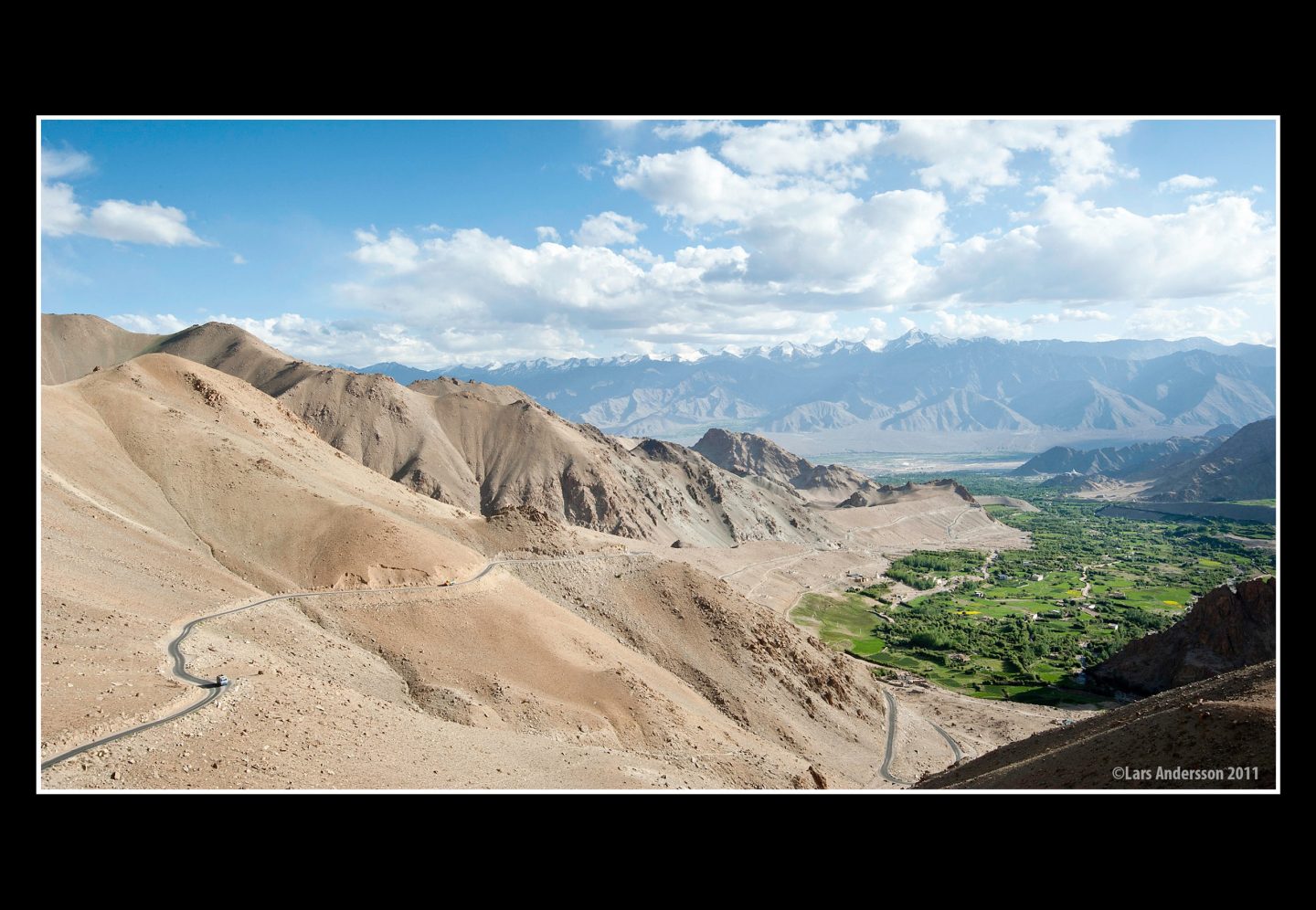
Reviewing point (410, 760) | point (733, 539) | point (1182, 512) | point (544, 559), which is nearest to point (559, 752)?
point (410, 760)

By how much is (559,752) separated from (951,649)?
185 ft

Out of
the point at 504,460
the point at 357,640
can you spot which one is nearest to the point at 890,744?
the point at 357,640

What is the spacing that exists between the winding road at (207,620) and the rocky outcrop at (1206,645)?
126ft

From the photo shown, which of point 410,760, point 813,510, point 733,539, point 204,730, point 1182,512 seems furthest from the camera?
point 1182,512

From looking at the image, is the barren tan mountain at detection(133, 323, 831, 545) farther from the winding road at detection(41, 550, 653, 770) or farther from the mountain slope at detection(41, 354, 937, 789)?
the winding road at detection(41, 550, 653, 770)

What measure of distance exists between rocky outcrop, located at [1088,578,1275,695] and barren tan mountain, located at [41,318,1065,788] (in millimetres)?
9976

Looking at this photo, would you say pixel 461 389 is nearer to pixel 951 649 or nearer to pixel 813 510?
pixel 813 510

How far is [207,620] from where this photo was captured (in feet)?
88.1

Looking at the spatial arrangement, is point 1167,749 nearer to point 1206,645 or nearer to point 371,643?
Answer: point 371,643

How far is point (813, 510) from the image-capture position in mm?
142375

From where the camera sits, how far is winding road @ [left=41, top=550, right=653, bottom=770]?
15422 mm

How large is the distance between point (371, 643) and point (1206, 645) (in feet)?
A: 182

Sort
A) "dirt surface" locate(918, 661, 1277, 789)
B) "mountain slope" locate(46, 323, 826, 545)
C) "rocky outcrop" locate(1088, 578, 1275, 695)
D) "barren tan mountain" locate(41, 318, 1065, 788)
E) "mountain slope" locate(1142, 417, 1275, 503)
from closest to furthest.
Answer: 1. "dirt surface" locate(918, 661, 1277, 789)
2. "barren tan mountain" locate(41, 318, 1065, 788)
3. "rocky outcrop" locate(1088, 578, 1275, 695)
4. "mountain slope" locate(46, 323, 826, 545)
5. "mountain slope" locate(1142, 417, 1275, 503)

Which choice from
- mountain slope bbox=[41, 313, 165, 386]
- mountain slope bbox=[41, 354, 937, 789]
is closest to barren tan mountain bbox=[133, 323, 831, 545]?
mountain slope bbox=[41, 313, 165, 386]
